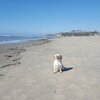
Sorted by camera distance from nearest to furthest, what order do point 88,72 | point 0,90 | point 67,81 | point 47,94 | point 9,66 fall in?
point 47,94 → point 0,90 → point 67,81 → point 88,72 → point 9,66

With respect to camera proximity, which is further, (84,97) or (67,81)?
(67,81)

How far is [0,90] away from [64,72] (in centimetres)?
292

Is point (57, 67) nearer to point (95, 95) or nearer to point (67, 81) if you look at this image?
point (67, 81)

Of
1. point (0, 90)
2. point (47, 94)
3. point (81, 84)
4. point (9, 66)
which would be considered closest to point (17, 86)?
point (0, 90)

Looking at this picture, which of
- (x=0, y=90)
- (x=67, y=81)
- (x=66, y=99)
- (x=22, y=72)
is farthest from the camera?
(x=22, y=72)

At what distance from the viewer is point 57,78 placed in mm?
8445

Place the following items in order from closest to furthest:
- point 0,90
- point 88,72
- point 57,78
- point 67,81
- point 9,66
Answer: point 0,90 → point 67,81 → point 57,78 → point 88,72 → point 9,66

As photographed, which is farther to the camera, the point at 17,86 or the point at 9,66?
the point at 9,66

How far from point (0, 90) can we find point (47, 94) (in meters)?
1.65

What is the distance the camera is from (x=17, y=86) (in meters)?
7.70

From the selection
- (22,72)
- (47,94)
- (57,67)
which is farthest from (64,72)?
(47,94)

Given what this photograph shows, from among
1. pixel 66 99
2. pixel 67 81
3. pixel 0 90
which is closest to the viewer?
pixel 66 99

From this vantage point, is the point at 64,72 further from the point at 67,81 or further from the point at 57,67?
the point at 67,81

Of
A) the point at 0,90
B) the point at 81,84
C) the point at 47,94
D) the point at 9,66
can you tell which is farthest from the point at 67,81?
the point at 9,66
